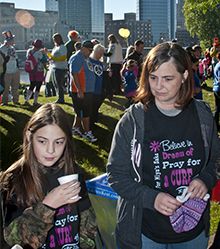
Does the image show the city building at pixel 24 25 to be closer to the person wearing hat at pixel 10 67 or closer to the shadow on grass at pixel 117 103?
the person wearing hat at pixel 10 67

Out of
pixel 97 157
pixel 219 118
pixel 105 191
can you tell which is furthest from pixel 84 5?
pixel 105 191

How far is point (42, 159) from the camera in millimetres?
1912

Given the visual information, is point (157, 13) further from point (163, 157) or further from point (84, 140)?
point (163, 157)

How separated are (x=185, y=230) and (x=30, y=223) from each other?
74 centimetres

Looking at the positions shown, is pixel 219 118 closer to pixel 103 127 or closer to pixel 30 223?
pixel 103 127

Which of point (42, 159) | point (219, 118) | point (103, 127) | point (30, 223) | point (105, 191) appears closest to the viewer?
point (30, 223)

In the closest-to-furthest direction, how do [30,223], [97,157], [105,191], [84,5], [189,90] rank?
[30,223] < [189,90] < [105,191] < [97,157] < [84,5]

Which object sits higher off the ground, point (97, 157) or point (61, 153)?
point (61, 153)

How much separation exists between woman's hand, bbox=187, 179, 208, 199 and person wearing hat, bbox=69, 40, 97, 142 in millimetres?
4372

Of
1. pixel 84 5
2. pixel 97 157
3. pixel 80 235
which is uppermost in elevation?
pixel 84 5

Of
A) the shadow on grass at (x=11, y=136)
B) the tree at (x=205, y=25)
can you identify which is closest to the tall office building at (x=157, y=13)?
the tree at (x=205, y=25)

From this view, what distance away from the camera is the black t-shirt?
6.38ft

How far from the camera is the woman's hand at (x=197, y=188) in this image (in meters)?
1.91

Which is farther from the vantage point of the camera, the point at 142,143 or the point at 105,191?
the point at 105,191
